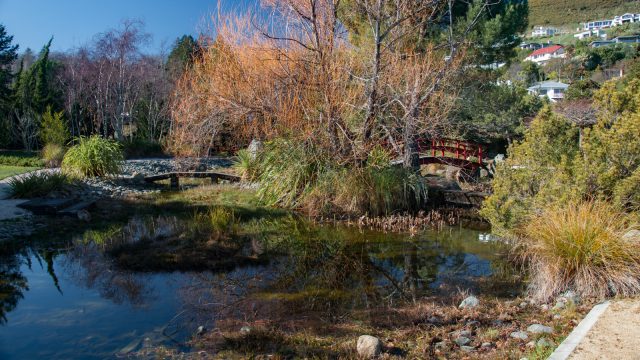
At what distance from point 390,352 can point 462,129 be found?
54.9ft

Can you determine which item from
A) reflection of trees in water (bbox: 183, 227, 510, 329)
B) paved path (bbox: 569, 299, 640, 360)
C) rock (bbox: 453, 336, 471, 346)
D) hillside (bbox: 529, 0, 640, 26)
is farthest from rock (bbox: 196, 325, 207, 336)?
hillside (bbox: 529, 0, 640, 26)

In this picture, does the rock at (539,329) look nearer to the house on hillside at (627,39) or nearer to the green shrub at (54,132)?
the green shrub at (54,132)

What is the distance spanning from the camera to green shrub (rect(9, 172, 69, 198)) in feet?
35.0

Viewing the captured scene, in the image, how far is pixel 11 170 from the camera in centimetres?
1462

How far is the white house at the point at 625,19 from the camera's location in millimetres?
63050

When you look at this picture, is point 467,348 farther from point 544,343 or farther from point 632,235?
point 632,235

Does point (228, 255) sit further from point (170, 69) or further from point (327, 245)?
point (170, 69)

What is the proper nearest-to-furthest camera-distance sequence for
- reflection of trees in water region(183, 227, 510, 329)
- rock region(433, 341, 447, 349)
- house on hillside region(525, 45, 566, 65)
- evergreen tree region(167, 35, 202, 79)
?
1. rock region(433, 341, 447, 349)
2. reflection of trees in water region(183, 227, 510, 329)
3. evergreen tree region(167, 35, 202, 79)
4. house on hillside region(525, 45, 566, 65)

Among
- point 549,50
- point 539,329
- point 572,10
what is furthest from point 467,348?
point 572,10

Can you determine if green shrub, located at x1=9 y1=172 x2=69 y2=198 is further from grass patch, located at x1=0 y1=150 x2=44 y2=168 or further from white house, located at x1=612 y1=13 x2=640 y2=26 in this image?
white house, located at x1=612 y1=13 x2=640 y2=26

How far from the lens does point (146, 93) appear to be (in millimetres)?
23844

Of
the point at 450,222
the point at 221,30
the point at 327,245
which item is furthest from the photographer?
the point at 221,30

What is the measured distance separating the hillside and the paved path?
232 ft

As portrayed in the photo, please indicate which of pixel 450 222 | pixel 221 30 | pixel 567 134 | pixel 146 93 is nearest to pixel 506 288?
pixel 567 134
